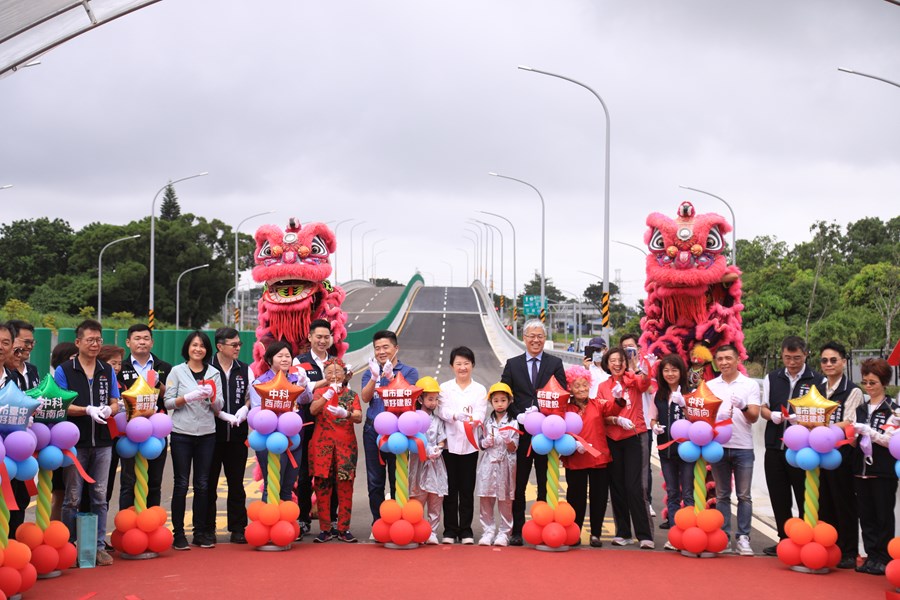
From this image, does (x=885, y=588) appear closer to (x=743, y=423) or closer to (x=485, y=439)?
(x=743, y=423)

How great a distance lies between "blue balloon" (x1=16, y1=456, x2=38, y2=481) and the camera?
22.6 feet

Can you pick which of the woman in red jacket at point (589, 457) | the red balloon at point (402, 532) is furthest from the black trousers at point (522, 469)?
the red balloon at point (402, 532)

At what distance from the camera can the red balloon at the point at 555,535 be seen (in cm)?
826

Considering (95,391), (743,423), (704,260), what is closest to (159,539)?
(95,391)

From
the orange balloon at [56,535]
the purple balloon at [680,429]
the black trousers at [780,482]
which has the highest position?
the purple balloon at [680,429]

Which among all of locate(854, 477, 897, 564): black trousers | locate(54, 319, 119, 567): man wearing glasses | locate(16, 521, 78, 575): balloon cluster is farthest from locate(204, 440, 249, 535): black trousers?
locate(854, 477, 897, 564): black trousers

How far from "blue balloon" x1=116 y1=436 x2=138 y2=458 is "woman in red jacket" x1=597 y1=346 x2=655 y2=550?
155 inches

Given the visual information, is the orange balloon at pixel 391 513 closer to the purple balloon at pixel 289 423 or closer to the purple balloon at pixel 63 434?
the purple balloon at pixel 289 423

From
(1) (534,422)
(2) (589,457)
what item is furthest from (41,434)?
(2) (589,457)

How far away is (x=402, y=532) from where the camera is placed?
324 inches

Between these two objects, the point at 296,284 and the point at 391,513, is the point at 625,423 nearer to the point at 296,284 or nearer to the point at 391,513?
the point at 391,513

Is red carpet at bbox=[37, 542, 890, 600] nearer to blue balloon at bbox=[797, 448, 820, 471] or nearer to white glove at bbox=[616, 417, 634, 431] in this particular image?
blue balloon at bbox=[797, 448, 820, 471]

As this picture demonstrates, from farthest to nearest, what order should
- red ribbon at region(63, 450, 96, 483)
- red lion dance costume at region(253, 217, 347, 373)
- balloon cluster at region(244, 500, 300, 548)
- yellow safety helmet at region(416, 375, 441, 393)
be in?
red lion dance costume at region(253, 217, 347, 373) < yellow safety helmet at region(416, 375, 441, 393) < balloon cluster at region(244, 500, 300, 548) < red ribbon at region(63, 450, 96, 483)

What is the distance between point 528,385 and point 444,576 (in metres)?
2.14
